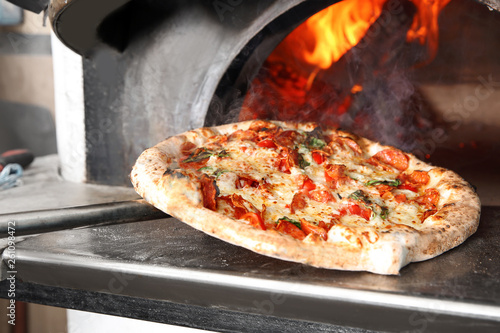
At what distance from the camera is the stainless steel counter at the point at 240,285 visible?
1.42 meters

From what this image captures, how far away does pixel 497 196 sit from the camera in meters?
3.14

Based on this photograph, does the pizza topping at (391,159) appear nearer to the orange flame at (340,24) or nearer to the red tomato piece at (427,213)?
the red tomato piece at (427,213)

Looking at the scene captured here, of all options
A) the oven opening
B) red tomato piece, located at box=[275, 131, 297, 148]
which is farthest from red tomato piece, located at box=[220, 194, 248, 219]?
the oven opening

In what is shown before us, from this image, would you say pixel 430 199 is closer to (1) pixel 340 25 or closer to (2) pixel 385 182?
(2) pixel 385 182

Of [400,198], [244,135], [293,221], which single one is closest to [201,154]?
[244,135]

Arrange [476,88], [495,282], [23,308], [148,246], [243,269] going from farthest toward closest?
[476,88], [23,308], [148,246], [243,269], [495,282]

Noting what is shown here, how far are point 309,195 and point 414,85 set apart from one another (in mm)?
2253

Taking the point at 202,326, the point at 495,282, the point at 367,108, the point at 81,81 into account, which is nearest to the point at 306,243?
the point at 202,326

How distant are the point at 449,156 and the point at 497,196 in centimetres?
68

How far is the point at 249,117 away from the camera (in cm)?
307

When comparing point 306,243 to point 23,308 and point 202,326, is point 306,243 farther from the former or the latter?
point 23,308

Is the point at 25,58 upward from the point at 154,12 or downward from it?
downward

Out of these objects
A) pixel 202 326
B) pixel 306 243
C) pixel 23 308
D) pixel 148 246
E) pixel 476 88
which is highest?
pixel 476 88

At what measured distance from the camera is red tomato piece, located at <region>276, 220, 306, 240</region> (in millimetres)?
1658
